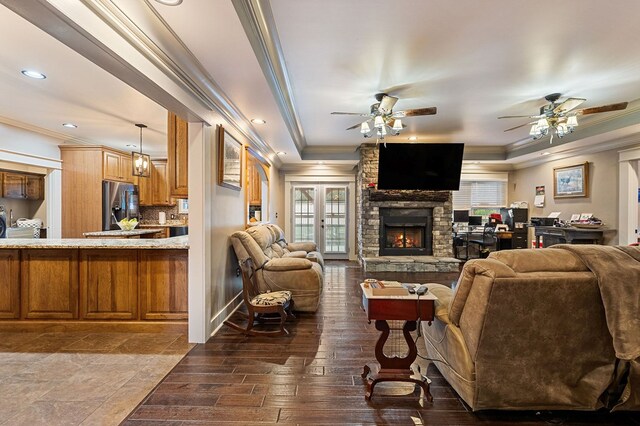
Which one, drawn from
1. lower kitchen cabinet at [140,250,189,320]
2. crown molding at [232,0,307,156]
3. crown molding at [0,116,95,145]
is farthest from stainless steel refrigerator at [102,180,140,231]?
crown molding at [232,0,307,156]

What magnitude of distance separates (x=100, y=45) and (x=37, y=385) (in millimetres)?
2401

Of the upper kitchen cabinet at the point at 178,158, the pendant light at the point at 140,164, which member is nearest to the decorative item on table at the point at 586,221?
the upper kitchen cabinet at the point at 178,158

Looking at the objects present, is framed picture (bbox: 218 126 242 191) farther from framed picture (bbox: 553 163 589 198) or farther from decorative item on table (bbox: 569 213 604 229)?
framed picture (bbox: 553 163 589 198)

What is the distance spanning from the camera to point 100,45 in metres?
1.64

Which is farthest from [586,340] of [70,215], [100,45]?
[70,215]

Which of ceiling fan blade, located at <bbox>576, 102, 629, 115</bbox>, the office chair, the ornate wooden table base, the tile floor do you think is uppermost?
ceiling fan blade, located at <bbox>576, 102, 629, 115</bbox>

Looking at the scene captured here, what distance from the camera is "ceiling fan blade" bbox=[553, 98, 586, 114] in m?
3.62

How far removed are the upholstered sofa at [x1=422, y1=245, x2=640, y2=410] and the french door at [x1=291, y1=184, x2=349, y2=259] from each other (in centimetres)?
597

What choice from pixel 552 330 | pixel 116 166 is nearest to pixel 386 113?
pixel 552 330

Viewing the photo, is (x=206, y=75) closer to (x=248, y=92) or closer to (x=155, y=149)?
(x=248, y=92)

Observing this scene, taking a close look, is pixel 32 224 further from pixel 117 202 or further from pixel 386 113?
pixel 386 113

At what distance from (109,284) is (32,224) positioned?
3.28 m

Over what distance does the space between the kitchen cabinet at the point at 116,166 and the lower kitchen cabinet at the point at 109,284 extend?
3.01 m

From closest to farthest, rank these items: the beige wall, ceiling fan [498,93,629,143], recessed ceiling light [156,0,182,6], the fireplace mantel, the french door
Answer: recessed ceiling light [156,0,182,6], ceiling fan [498,93,629,143], the beige wall, the fireplace mantel, the french door
